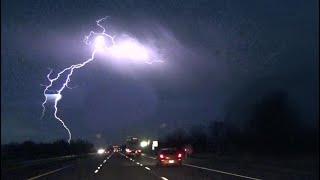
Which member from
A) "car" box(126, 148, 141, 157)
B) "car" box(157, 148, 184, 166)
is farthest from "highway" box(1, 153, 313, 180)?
"car" box(126, 148, 141, 157)

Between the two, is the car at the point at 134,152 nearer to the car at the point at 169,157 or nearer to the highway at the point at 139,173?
the car at the point at 169,157

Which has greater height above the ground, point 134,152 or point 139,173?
point 134,152

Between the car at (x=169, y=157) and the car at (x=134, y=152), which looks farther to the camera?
the car at (x=134, y=152)

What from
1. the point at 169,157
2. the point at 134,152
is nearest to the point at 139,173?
the point at 169,157

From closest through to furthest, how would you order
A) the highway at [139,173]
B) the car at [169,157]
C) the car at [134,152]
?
the highway at [139,173]
the car at [169,157]
the car at [134,152]

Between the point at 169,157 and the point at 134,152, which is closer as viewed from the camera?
the point at 169,157

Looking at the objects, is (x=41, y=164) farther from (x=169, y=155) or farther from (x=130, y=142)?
(x=130, y=142)

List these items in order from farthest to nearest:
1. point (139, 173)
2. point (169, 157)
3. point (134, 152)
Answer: point (134, 152) → point (169, 157) → point (139, 173)

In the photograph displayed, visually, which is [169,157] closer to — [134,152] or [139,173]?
[139,173]

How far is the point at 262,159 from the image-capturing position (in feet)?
181

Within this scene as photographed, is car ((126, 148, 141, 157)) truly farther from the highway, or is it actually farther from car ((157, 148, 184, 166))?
the highway

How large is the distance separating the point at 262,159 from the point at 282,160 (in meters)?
6.27

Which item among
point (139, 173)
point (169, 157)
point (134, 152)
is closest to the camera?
point (139, 173)

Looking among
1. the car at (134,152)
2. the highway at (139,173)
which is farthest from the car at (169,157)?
the car at (134,152)
